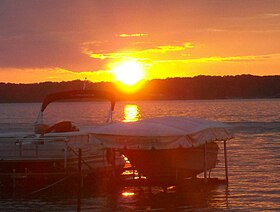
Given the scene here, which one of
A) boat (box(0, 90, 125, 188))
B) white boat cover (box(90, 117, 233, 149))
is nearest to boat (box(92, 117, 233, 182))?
white boat cover (box(90, 117, 233, 149))

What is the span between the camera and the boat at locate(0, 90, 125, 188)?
24.2 metres

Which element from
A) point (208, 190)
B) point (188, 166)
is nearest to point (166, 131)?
point (188, 166)

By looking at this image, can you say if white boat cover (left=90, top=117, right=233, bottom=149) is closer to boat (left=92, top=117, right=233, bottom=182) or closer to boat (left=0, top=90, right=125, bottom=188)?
boat (left=92, top=117, right=233, bottom=182)

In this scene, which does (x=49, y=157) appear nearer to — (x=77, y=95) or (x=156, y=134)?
(x=77, y=95)

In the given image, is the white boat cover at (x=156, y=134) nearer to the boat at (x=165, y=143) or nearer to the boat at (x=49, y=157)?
the boat at (x=165, y=143)

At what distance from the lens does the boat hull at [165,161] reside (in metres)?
21.9

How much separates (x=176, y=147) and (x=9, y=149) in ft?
25.3

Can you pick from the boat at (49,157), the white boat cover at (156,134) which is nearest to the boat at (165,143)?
the white boat cover at (156,134)

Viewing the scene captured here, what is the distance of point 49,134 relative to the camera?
25.1 metres

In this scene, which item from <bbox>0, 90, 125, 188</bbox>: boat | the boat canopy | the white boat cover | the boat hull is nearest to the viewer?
the white boat cover

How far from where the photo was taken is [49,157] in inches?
964

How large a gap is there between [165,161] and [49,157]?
526 cm

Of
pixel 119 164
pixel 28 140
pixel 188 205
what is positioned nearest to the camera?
pixel 188 205

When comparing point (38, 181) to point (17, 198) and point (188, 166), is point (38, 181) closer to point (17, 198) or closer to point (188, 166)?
point (17, 198)
